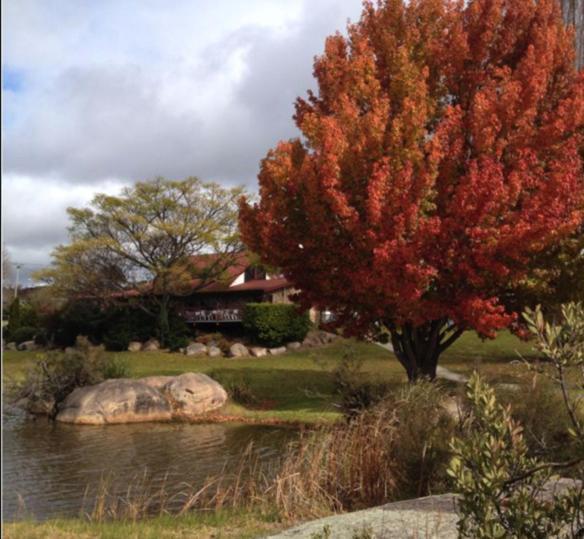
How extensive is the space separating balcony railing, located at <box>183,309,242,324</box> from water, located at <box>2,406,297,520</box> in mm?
21921

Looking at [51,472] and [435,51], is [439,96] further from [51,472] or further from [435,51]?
[51,472]

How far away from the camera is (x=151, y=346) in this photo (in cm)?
3931

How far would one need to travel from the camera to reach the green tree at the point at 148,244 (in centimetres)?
4044

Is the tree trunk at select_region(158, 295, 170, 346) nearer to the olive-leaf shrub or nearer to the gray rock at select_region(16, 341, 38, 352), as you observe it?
the gray rock at select_region(16, 341, 38, 352)

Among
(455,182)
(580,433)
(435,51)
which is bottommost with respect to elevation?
(580,433)

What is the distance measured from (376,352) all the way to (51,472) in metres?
23.3

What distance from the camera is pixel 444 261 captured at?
13.5 m

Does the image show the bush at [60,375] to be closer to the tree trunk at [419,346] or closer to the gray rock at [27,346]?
the tree trunk at [419,346]

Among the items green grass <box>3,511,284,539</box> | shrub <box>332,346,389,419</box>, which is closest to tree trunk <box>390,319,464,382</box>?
shrub <box>332,346,389,419</box>

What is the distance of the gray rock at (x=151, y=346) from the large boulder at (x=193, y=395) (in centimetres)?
1807

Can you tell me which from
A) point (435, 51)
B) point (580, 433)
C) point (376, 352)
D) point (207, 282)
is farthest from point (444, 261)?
point (207, 282)

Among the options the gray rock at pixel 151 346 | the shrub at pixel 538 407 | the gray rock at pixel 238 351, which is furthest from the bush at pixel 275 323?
the shrub at pixel 538 407

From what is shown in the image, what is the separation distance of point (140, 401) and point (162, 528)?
13.3 metres

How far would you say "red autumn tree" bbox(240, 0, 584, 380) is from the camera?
13.1 meters
